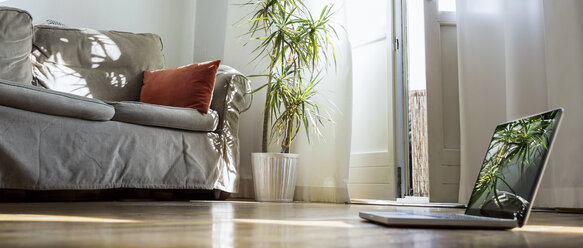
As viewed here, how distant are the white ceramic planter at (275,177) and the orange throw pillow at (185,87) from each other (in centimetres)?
45

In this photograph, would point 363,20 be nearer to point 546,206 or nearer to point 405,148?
point 405,148

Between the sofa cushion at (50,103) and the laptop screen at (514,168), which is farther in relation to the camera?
the sofa cushion at (50,103)

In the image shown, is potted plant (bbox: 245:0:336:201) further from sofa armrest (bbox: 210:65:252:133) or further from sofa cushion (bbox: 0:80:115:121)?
sofa cushion (bbox: 0:80:115:121)

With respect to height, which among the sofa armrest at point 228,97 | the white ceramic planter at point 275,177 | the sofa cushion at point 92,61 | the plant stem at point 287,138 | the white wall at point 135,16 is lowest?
the white ceramic planter at point 275,177

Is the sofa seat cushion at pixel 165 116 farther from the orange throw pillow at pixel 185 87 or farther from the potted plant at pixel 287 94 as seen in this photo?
the potted plant at pixel 287 94

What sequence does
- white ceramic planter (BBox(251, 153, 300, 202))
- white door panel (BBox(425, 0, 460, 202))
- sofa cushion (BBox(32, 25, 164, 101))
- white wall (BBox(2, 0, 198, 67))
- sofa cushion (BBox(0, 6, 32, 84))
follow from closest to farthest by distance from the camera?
sofa cushion (BBox(0, 6, 32, 84)) → white door panel (BBox(425, 0, 460, 202)) → white ceramic planter (BBox(251, 153, 300, 202)) → sofa cushion (BBox(32, 25, 164, 101)) → white wall (BBox(2, 0, 198, 67))

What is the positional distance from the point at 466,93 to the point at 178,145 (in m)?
1.49

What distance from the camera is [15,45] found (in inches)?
102

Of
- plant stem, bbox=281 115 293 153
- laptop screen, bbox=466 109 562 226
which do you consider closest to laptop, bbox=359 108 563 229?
laptop screen, bbox=466 109 562 226

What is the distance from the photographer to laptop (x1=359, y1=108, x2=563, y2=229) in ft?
3.01

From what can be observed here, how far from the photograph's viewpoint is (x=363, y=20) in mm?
3303

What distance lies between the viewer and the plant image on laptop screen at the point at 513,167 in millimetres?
958

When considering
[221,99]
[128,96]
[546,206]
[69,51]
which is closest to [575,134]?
[546,206]

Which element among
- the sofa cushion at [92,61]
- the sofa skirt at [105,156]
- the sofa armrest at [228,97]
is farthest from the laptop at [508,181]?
the sofa cushion at [92,61]
